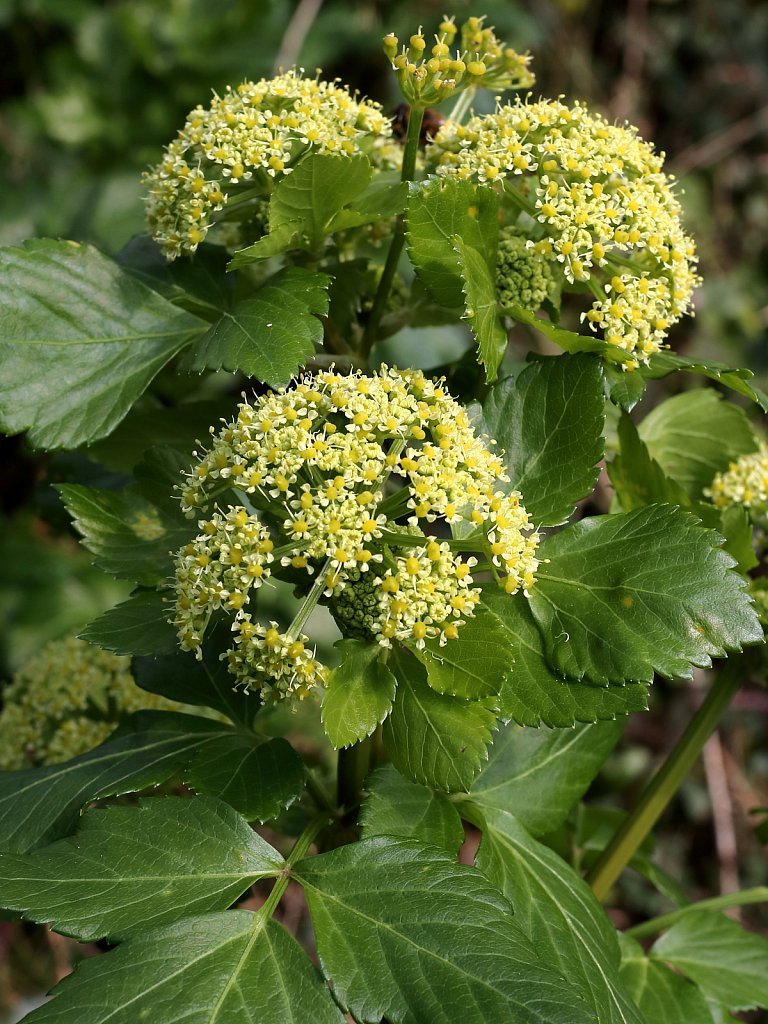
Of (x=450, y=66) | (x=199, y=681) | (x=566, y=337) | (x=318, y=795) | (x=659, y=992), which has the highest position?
(x=450, y=66)

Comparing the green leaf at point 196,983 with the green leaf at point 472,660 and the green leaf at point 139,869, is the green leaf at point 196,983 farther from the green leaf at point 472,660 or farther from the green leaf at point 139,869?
the green leaf at point 472,660

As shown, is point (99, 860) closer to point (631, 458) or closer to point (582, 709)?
point (582, 709)

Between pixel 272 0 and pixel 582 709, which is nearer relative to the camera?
pixel 582 709

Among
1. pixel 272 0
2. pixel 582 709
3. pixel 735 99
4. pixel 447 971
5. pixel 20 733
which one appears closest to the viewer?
pixel 447 971

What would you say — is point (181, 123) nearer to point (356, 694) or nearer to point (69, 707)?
point (69, 707)

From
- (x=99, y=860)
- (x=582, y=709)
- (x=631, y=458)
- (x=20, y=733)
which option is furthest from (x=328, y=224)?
(x=20, y=733)

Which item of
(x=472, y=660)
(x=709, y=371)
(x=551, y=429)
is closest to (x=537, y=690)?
(x=472, y=660)
